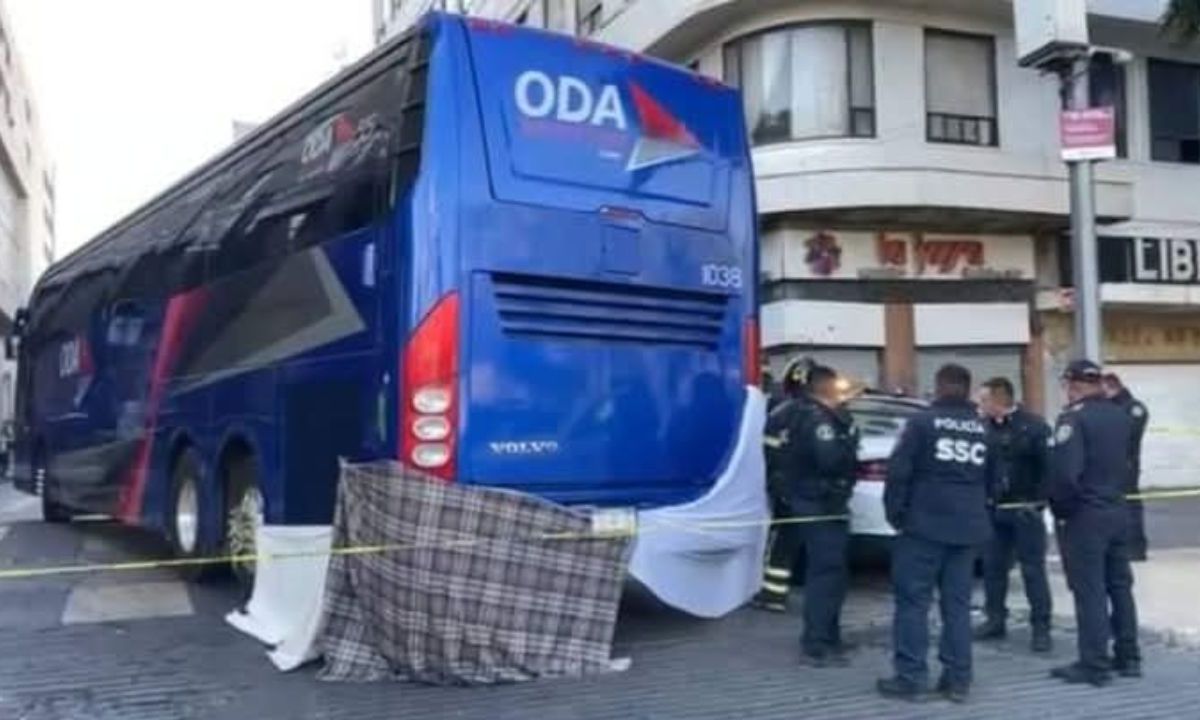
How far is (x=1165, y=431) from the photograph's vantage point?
72.4 ft

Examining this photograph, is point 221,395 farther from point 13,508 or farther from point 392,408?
point 13,508

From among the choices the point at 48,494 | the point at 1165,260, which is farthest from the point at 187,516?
the point at 1165,260

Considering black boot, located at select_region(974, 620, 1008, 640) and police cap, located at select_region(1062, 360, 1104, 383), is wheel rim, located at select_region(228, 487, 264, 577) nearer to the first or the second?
black boot, located at select_region(974, 620, 1008, 640)

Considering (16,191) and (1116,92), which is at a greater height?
(16,191)

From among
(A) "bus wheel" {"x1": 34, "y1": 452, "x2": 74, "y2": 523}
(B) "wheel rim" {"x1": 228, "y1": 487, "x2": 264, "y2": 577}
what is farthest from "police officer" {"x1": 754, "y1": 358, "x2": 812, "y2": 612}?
(A) "bus wheel" {"x1": 34, "y1": 452, "x2": 74, "y2": 523}

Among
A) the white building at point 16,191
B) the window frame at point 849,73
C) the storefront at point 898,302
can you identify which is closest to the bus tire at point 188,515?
the storefront at point 898,302

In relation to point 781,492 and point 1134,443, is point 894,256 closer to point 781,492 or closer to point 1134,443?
point 1134,443

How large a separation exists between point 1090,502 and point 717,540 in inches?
89.9

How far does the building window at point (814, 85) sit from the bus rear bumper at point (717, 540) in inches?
453

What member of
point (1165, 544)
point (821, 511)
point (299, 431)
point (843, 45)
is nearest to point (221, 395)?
point (299, 431)

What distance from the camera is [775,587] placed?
9.48 m

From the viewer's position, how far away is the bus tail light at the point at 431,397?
23.7 ft

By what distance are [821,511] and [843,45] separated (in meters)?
13.6

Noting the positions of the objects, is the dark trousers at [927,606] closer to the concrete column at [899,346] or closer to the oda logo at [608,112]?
the oda logo at [608,112]
